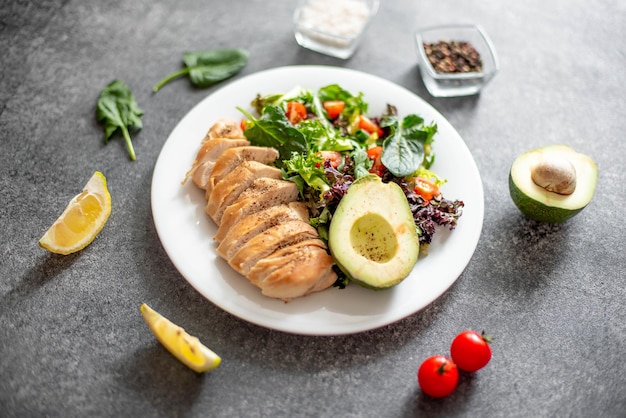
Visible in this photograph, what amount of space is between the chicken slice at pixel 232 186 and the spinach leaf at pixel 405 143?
0.72 metres

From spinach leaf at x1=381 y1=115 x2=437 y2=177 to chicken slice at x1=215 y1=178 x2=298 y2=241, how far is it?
590 millimetres

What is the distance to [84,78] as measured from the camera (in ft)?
→ 14.4

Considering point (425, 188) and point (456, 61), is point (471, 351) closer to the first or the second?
point (425, 188)

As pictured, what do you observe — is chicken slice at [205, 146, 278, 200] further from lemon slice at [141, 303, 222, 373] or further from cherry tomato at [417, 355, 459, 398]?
cherry tomato at [417, 355, 459, 398]

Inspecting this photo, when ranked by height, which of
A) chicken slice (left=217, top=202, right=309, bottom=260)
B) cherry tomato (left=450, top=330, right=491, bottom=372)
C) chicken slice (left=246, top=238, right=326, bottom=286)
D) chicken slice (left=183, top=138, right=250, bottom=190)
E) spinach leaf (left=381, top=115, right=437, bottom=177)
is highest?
chicken slice (left=183, top=138, right=250, bottom=190)

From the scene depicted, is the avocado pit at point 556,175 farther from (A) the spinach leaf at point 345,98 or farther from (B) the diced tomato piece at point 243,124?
(B) the diced tomato piece at point 243,124

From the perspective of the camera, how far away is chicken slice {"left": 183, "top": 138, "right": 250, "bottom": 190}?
3.55 meters

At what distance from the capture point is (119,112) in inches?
164

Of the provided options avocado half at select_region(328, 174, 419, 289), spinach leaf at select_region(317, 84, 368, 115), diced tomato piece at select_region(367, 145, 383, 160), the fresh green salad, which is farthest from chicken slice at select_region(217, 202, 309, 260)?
spinach leaf at select_region(317, 84, 368, 115)

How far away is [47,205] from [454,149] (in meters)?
2.47

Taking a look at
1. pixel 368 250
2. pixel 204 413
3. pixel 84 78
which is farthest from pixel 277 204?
pixel 84 78

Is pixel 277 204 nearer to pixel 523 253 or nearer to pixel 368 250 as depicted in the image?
pixel 368 250

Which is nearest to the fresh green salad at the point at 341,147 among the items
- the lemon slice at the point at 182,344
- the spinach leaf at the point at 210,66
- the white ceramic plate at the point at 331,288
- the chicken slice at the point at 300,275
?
the white ceramic plate at the point at 331,288

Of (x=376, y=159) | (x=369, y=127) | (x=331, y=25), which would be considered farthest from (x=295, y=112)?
(x=331, y=25)
